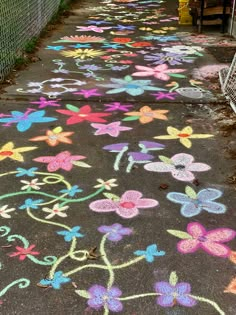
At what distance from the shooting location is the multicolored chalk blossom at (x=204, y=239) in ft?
8.52

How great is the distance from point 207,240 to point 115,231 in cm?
54

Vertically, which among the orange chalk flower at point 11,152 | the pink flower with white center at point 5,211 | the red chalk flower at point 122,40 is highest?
the pink flower with white center at point 5,211

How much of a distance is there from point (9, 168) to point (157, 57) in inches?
152

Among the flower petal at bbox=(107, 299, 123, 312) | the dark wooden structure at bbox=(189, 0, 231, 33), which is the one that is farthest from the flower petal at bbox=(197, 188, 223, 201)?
the dark wooden structure at bbox=(189, 0, 231, 33)

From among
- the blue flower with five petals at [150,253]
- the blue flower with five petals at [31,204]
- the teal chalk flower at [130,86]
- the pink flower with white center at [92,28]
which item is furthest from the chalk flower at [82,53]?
the blue flower with five petals at [150,253]

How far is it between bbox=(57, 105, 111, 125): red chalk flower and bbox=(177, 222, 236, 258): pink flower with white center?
77.1 inches

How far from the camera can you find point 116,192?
10.5 feet

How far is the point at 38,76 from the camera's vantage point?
5.85m

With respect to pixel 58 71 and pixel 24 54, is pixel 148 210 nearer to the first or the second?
pixel 58 71

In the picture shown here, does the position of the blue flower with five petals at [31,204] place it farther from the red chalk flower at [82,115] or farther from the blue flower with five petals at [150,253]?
the red chalk flower at [82,115]

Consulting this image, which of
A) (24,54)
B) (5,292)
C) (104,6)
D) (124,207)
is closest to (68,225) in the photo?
(124,207)

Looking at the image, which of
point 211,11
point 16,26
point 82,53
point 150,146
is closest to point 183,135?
point 150,146

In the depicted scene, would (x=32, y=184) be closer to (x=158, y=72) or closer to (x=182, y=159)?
(x=182, y=159)

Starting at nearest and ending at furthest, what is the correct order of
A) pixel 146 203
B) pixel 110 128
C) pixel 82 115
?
pixel 146 203
pixel 110 128
pixel 82 115
